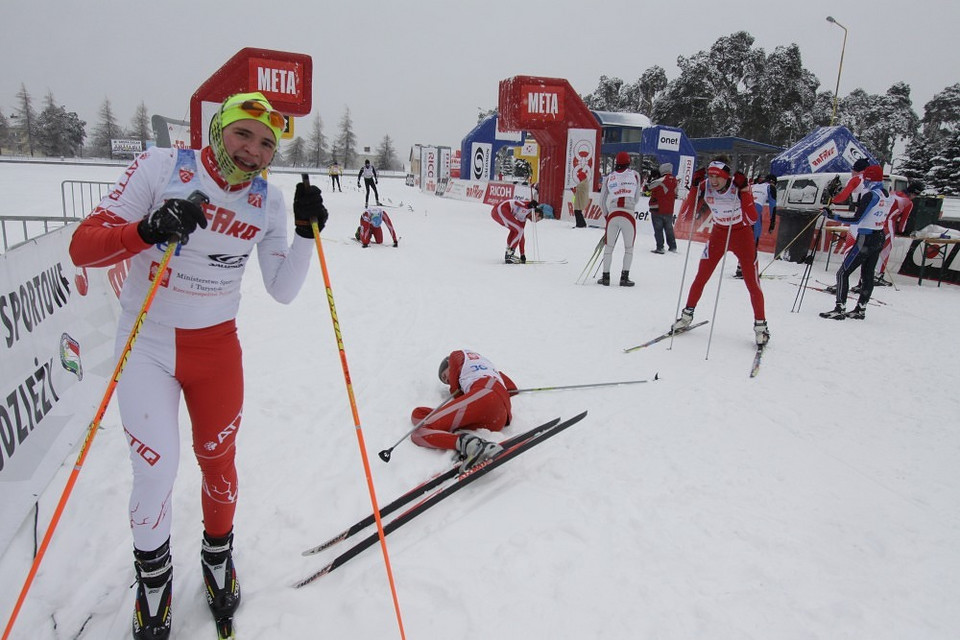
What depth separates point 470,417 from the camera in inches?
151

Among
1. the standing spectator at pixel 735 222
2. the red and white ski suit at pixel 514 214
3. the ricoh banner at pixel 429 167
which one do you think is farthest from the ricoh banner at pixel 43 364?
the ricoh banner at pixel 429 167

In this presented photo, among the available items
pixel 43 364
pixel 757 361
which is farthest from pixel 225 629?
pixel 757 361

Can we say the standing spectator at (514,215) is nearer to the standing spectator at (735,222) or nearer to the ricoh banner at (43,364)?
the standing spectator at (735,222)

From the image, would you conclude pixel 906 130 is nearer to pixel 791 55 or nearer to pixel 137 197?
pixel 791 55

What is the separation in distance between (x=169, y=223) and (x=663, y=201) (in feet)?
41.2

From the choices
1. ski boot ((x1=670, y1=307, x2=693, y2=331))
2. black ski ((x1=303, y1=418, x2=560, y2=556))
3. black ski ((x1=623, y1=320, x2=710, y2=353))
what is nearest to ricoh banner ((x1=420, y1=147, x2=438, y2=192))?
black ski ((x1=623, y1=320, x2=710, y2=353))

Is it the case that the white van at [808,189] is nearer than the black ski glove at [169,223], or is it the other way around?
the black ski glove at [169,223]

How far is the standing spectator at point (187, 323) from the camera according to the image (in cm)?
202

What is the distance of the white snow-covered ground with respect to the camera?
238cm

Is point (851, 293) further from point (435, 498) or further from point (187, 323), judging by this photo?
point (187, 323)

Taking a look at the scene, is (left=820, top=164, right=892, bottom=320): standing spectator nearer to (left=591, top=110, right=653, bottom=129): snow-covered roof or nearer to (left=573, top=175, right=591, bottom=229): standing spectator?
(left=573, top=175, right=591, bottom=229): standing spectator

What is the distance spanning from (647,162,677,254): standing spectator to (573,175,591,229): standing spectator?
4692mm

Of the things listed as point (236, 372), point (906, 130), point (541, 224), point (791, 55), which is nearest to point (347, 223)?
point (541, 224)

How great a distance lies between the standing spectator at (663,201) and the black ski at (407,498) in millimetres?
10341
